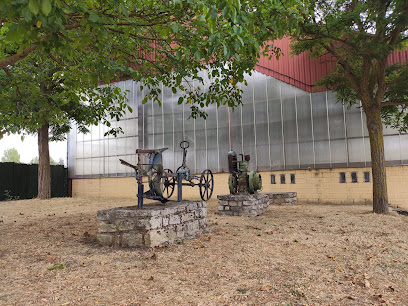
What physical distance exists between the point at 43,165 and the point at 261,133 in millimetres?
11070

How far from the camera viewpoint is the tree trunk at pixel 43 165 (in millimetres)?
15070

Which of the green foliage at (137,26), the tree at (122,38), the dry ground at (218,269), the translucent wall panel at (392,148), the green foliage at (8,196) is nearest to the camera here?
the green foliage at (137,26)

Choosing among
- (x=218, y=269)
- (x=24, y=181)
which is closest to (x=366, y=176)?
(x=218, y=269)

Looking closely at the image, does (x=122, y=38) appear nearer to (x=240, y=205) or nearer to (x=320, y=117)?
(x=240, y=205)

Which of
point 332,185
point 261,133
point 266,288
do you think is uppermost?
point 261,133

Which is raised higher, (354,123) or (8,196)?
(354,123)

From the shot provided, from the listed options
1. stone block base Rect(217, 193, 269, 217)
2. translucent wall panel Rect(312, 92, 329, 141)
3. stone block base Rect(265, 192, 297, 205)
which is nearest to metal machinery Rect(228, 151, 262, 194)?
stone block base Rect(217, 193, 269, 217)

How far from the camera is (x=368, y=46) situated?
7.42 m

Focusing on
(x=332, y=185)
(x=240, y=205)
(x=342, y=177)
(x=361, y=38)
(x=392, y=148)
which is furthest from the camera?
(x=332, y=185)

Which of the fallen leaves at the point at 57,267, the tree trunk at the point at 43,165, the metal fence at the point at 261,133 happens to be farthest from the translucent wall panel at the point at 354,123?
the tree trunk at the point at 43,165

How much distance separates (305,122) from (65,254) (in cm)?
1138

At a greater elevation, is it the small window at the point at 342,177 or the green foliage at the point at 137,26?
the green foliage at the point at 137,26

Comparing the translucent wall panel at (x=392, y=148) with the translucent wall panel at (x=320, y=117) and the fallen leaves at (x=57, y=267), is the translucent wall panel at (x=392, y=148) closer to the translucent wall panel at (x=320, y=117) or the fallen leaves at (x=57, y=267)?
the translucent wall panel at (x=320, y=117)

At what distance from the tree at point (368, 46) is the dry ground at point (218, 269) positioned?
3395 mm
